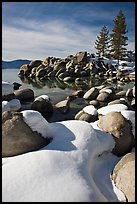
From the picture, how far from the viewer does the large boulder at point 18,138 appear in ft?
13.9

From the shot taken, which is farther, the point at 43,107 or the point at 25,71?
the point at 25,71

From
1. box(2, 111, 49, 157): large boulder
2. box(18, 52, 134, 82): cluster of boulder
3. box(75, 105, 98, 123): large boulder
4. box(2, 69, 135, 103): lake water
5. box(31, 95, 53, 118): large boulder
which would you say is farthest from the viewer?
box(18, 52, 134, 82): cluster of boulder

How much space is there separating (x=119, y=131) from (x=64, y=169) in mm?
1877

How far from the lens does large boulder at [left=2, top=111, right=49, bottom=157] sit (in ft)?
13.9

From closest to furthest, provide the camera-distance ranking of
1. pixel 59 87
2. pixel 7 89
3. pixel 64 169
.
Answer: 1. pixel 64 169
2. pixel 7 89
3. pixel 59 87

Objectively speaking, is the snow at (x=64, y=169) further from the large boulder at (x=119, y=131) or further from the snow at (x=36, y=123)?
the large boulder at (x=119, y=131)

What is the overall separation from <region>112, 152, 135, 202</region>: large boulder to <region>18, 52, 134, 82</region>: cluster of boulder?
2277 centimetres

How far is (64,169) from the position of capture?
358cm

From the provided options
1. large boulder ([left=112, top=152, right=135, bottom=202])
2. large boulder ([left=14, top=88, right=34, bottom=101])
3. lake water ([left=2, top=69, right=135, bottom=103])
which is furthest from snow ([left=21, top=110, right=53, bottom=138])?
large boulder ([left=14, top=88, right=34, bottom=101])

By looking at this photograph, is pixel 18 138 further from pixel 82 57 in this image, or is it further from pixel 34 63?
pixel 34 63

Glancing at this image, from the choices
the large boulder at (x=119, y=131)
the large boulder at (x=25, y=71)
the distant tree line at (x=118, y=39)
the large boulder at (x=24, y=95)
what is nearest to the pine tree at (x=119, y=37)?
the distant tree line at (x=118, y=39)

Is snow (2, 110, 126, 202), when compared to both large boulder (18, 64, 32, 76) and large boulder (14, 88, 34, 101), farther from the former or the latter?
large boulder (18, 64, 32, 76)

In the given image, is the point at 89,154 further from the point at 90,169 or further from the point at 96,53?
the point at 96,53

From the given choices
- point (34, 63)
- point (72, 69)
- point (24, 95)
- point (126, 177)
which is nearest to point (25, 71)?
point (34, 63)
